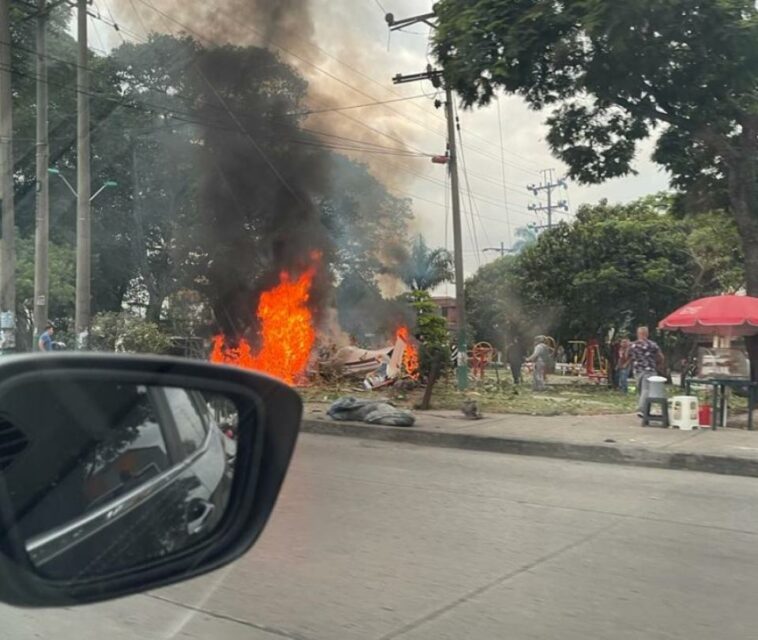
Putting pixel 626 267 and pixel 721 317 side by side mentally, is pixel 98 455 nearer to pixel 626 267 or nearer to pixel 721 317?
pixel 721 317

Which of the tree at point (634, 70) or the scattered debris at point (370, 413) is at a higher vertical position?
the tree at point (634, 70)

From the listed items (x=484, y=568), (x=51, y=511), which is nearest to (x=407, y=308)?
(x=484, y=568)

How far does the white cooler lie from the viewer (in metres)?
11.0

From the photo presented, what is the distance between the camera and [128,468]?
5.91ft

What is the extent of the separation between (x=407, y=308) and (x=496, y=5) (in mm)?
10125

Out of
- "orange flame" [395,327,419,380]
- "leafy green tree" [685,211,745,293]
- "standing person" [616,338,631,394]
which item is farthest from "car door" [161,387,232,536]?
"leafy green tree" [685,211,745,293]

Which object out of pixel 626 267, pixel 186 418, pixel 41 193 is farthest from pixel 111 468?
pixel 626 267

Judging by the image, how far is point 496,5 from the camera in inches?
475

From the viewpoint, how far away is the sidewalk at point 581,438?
8734mm

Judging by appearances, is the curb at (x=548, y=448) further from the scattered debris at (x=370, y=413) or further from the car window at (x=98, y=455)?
the car window at (x=98, y=455)

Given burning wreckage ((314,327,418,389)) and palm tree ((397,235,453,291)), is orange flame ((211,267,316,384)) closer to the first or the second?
burning wreckage ((314,327,418,389))

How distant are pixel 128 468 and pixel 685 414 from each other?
10429 millimetres

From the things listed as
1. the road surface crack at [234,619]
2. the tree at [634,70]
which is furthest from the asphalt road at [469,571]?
the tree at [634,70]

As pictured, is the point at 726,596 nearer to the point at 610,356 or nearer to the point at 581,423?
the point at 581,423
